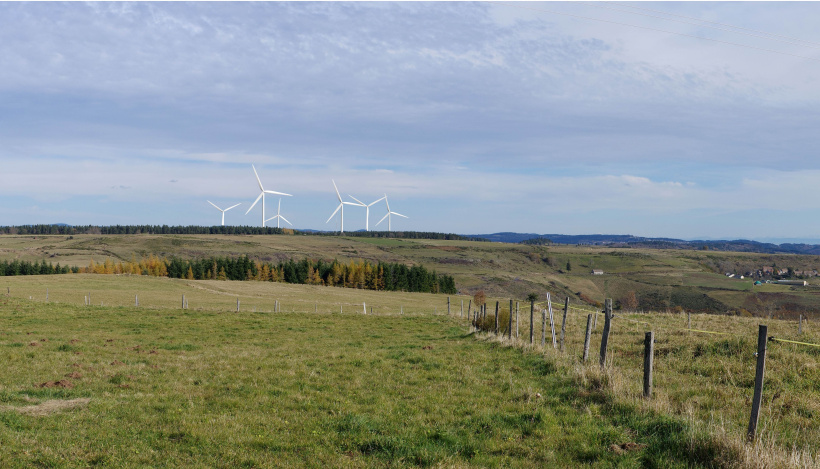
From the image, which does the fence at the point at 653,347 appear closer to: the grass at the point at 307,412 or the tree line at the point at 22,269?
the grass at the point at 307,412


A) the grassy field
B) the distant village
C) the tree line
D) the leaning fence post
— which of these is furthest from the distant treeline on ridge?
the leaning fence post

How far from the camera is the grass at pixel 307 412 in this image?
7828mm

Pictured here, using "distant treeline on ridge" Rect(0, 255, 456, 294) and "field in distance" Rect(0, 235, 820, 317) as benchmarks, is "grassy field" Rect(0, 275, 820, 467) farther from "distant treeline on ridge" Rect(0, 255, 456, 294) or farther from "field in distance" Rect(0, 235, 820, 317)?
"field in distance" Rect(0, 235, 820, 317)

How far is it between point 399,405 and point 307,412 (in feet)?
6.09

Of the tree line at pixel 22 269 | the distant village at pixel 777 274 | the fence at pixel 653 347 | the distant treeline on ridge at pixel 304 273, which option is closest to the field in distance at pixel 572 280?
the distant village at pixel 777 274

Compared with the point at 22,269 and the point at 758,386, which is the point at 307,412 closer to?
the point at 758,386

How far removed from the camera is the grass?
25.7 ft

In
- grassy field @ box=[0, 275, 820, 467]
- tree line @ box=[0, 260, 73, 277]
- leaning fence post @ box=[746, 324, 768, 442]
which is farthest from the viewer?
tree line @ box=[0, 260, 73, 277]

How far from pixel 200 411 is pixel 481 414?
5.44m

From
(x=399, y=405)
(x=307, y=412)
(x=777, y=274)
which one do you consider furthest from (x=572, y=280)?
(x=307, y=412)

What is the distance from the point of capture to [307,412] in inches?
412

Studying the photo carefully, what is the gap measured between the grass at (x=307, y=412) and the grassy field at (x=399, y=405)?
39 millimetres

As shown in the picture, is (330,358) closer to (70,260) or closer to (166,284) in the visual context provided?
(166,284)

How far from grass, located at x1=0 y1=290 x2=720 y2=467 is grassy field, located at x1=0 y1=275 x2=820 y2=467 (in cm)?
4
